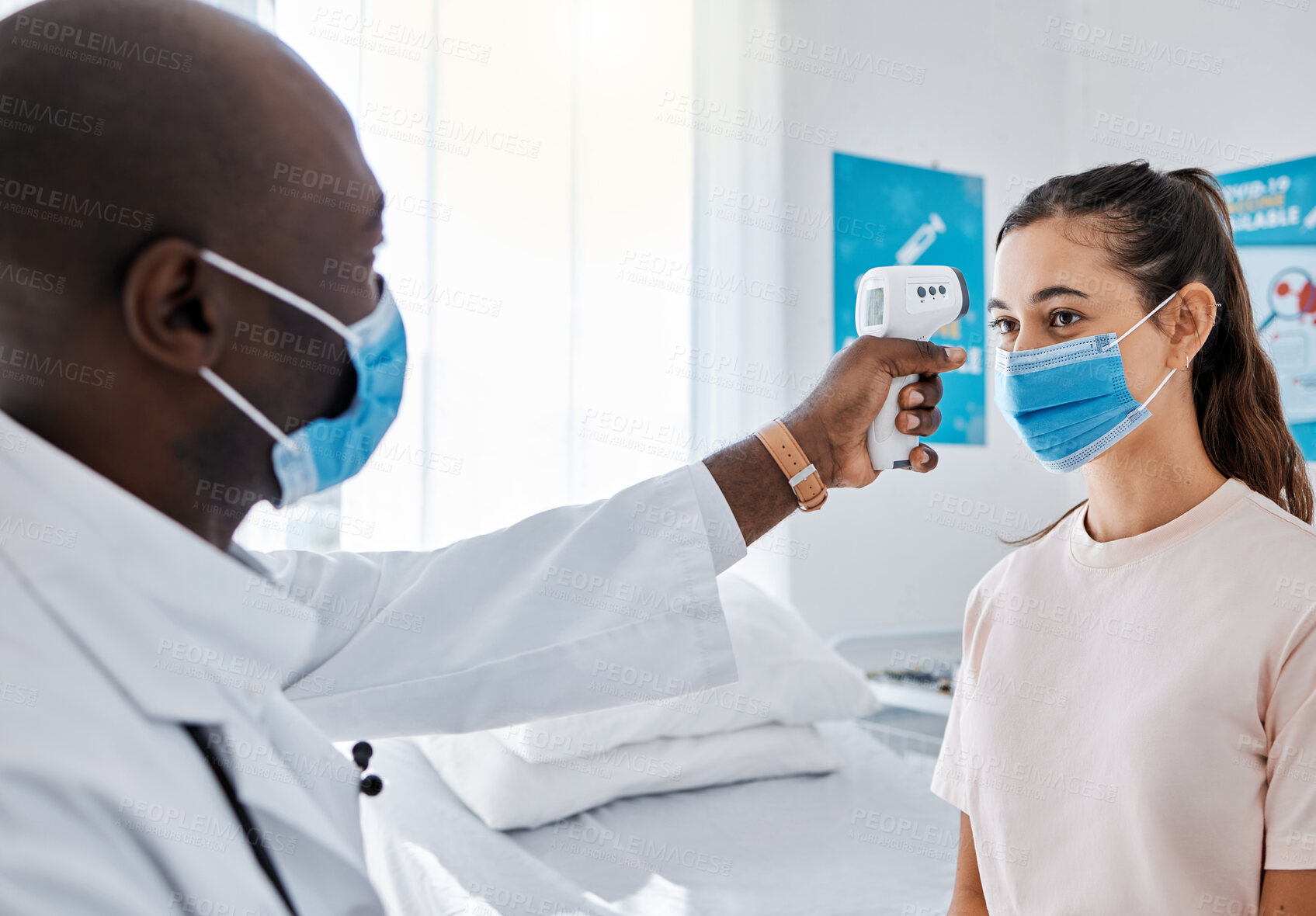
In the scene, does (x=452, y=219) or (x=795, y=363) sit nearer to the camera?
(x=452, y=219)

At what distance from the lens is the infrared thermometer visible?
116 cm

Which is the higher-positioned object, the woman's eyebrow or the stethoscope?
the woman's eyebrow

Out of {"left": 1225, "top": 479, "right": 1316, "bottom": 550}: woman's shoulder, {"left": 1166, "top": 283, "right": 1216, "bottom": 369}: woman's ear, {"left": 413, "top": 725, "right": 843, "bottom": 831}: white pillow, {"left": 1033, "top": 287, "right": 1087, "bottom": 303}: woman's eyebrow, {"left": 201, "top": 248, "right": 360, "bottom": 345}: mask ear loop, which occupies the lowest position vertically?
{"left": 413, "top": 725, "right": 843, "bottom": 831}: white pillow

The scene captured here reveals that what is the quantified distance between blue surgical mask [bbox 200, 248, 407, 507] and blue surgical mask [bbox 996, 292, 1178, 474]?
88 centimetres

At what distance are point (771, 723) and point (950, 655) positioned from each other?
141 centimetres

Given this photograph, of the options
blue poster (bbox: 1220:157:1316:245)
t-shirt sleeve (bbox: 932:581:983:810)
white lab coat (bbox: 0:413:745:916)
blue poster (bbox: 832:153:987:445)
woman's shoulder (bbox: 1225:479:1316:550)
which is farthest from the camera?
blue poster (bbox: 832:153:987:445)

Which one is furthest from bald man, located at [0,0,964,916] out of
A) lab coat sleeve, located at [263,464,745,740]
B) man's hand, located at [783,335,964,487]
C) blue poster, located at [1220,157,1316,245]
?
blue poster, located at [1220,157,1316,245]

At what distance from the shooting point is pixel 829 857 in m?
1.77

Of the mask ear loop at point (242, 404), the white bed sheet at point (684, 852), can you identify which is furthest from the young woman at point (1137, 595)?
the mask ear loop at point (242, 404)

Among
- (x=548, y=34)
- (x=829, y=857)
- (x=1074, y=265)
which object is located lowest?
(x=829, y=857)

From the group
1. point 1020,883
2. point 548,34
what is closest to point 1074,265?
point 1020,883

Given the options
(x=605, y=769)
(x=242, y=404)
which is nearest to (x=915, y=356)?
(x=242, y=404)

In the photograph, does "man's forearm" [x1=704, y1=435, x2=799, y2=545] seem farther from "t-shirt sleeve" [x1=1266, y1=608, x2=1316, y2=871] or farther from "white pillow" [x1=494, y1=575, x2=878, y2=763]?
"white pillow" [x1=494, y1=575, x2=878, y2=763]

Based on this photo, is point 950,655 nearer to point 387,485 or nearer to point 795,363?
point 795,363
